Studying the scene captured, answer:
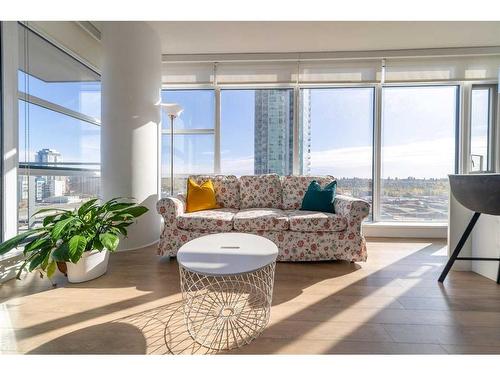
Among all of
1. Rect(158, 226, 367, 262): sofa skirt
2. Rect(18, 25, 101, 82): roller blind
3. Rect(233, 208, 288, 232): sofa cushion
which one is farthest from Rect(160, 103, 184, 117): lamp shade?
Rect(233, 208, 288, 232): sofa cushion

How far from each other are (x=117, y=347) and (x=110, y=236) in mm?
925

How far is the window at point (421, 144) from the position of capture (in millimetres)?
3586

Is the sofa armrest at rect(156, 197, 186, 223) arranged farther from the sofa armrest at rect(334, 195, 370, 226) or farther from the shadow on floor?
the sofa armrest at rect(334, 195, 370, 226)

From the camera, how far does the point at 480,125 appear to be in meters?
3.55

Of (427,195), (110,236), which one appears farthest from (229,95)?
(427,195)

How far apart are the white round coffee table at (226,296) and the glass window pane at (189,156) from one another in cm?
215

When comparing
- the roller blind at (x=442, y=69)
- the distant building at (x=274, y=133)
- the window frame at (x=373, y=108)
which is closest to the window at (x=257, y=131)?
the distant building at (x=274, y=133)

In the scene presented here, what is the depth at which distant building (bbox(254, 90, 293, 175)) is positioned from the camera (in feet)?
12.0

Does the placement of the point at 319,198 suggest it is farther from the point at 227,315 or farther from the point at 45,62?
the point at 45,62

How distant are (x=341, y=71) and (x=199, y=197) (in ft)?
8.66

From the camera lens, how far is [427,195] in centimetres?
362
